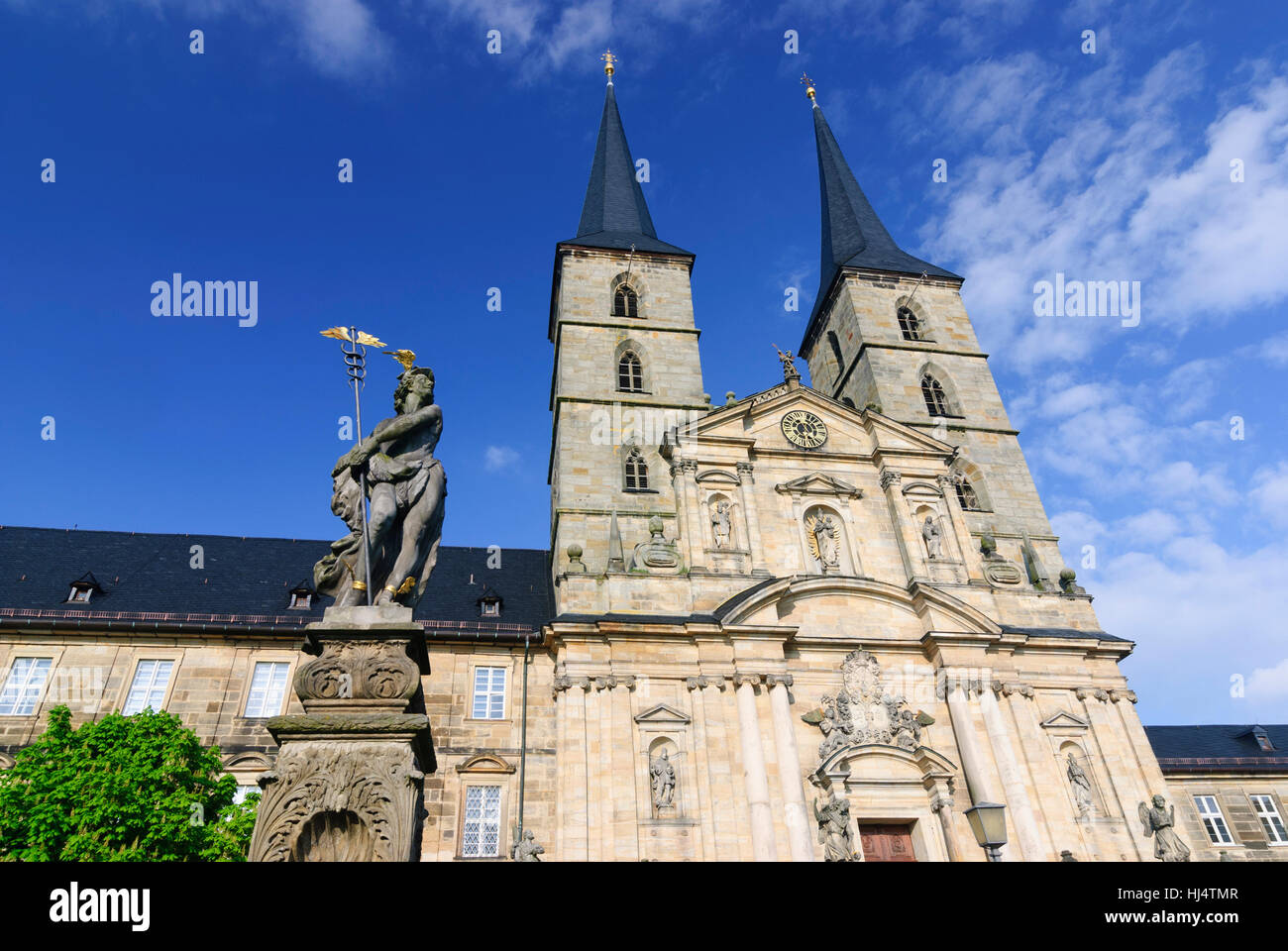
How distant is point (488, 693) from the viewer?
20.7 meters

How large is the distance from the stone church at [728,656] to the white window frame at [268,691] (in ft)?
0.27

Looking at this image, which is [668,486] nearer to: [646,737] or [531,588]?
[531,588]

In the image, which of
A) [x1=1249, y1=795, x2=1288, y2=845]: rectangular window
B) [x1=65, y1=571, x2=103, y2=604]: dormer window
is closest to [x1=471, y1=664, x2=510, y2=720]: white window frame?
[x1=65, y1=571, x2=103, y2=604]: dormer window

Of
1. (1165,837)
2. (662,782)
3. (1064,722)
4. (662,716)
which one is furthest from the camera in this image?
(1064,722)

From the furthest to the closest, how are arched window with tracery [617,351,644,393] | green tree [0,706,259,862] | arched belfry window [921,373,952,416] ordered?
arched belfry window [921,373,952,416] < arched window with tracery [617,351,644,393] < green tree [0,706,259,862]

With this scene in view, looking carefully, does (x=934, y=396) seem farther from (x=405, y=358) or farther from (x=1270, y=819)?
(x=405, y=358)

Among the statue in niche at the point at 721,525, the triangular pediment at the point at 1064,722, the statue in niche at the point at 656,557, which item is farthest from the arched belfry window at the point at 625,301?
the triangular pediment at the point at 1064,722

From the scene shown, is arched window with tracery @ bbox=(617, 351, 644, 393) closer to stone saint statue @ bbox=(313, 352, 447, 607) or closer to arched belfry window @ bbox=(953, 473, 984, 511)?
arched belfry window @ bbox=(953, 473, 984, 511)

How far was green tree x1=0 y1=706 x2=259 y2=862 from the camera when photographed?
45.0 ft

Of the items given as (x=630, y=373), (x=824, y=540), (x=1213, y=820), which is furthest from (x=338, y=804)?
(x=1213, y=820)

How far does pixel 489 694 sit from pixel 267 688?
5.36 m

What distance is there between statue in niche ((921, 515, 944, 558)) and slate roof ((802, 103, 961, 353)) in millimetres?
12807
